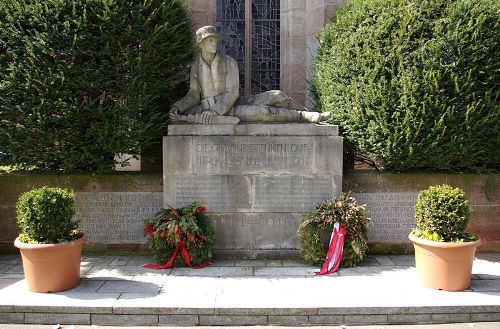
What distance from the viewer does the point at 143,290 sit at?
5.24 metres

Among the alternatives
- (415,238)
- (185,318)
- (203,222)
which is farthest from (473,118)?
(185,318)

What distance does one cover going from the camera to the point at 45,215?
4.97m

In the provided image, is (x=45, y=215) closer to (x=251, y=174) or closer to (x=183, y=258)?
(x=183, y=258)

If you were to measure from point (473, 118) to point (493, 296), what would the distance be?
2.52 m

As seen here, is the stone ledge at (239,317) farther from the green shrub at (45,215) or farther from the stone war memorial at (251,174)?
the stone war memorial at (251,174)

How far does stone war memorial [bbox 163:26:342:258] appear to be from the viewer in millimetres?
6543

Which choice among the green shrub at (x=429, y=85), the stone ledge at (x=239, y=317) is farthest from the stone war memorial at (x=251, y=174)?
the stone ledge at (x=239, y=317)

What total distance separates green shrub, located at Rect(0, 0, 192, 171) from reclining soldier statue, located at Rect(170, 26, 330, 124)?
0.50 m

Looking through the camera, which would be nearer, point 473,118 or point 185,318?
point 185,318

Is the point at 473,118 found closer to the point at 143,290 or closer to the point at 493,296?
the point at 493,296

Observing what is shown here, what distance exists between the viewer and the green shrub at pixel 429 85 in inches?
246

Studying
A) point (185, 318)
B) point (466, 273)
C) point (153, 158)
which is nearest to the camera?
point (185, 318)

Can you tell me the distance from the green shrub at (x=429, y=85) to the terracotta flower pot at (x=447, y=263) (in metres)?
1.64

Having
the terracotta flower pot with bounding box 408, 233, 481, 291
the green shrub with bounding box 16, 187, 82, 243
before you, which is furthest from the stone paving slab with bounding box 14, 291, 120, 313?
the terracotta flower pot with bounding box 408, 233, 481, 291
